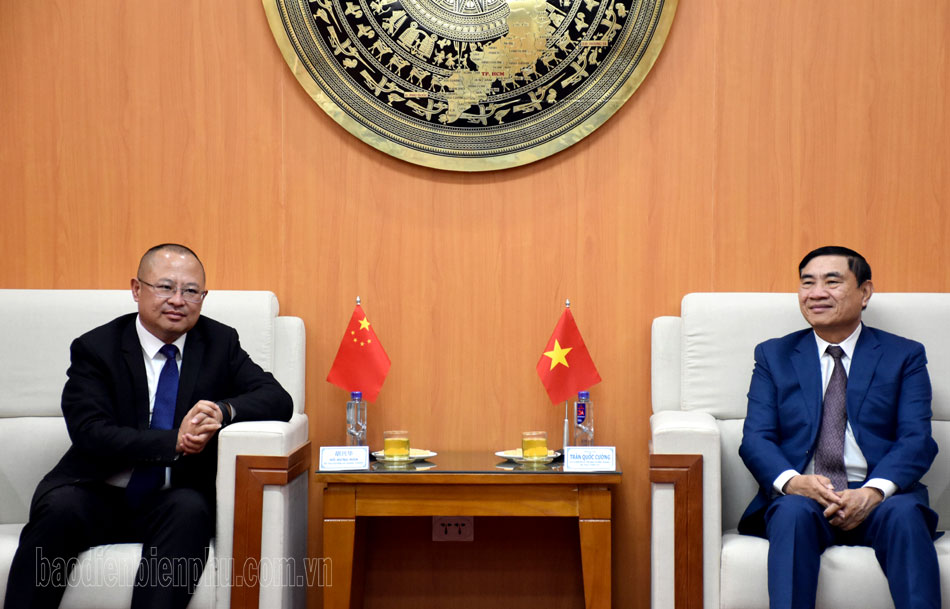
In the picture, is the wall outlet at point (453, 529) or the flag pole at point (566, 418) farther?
the wall outlet at point (453, 529)

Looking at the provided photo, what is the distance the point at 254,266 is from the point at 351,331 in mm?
436

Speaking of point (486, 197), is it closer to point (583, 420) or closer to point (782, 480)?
point (583, 420)

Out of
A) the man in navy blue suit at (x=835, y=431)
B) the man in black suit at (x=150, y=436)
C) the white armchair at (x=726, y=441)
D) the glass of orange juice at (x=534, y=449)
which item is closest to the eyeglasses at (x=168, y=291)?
the man in black suit at (x=150, y=436)

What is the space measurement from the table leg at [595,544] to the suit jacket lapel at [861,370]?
688 mm

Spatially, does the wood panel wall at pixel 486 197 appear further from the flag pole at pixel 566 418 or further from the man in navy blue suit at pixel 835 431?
the man in navy blue suit at pixel 835 431

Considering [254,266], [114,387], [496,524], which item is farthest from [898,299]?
[114,387]

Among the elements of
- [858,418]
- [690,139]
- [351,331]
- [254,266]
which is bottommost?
[858,418]

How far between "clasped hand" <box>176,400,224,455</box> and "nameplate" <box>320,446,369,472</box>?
0.29 metres

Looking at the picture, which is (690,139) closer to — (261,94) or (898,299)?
(898,299)

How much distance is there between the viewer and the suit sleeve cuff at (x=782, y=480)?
2.34 metres

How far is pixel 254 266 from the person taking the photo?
10.0 ft

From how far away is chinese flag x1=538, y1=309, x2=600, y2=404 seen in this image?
9.37ft

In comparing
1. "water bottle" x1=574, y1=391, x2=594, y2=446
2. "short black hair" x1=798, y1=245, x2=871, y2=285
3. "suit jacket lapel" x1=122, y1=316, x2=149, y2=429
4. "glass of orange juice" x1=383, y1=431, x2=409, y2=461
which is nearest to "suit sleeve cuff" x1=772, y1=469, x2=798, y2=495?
"short black hair" x1=798, y1=245, x2=871, y2=285

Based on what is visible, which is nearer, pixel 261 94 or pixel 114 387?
pixel 114 387
